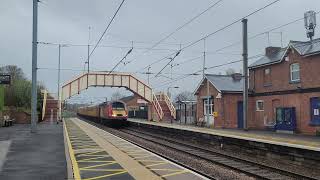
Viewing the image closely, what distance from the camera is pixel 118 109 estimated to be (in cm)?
4825

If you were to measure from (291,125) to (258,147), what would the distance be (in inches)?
613

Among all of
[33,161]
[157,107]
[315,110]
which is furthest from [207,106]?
[33,161]

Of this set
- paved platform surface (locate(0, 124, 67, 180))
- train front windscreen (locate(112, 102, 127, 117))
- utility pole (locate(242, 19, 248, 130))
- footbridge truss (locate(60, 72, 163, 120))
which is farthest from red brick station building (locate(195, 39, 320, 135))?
paved platform surface (locate(0, 124, 67, 180))

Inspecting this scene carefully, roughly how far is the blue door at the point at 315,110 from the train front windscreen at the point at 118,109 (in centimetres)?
2090

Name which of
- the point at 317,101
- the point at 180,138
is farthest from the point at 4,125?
the point at 317,101

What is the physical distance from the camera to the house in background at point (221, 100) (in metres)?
43.8

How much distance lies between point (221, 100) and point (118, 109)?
1077 centimetres

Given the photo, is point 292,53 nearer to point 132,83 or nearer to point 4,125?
point 4,125

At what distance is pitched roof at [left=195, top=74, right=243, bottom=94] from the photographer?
44.4 meters

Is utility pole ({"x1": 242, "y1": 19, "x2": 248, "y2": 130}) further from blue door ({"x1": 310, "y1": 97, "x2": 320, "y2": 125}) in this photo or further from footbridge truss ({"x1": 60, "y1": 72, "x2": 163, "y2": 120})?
footbridge truss ({"x1": 60, "y1": 72, "x2": 163, "y2": 120})

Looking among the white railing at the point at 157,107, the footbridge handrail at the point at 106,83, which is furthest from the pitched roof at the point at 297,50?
the footbridge handrail at the point at 106,83

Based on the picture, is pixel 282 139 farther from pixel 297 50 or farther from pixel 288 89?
pixel 288 89

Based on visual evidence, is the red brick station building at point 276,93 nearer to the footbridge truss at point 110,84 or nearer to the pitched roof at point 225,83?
the pitched roof at point 225,83

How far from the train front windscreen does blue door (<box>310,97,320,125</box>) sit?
20899 millimetres
